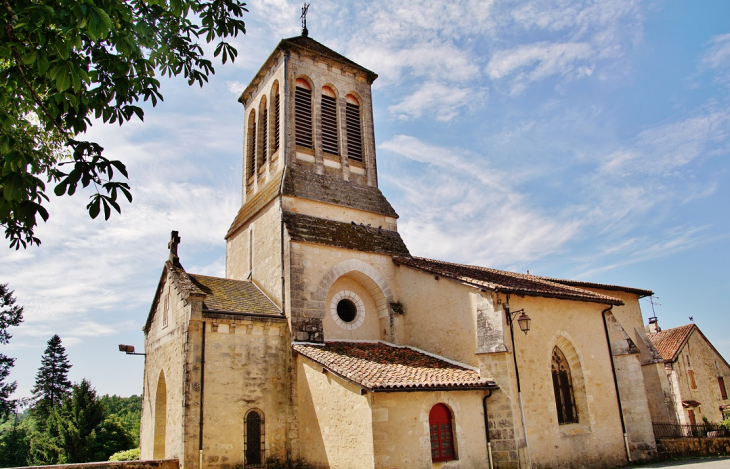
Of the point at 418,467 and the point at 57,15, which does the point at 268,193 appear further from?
the point at 57,15

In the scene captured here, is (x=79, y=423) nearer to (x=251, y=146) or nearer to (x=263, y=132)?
(x=251, y=146)

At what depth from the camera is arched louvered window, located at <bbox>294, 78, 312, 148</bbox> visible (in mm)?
Answer: 18219

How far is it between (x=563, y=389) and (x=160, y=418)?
12.3 metres

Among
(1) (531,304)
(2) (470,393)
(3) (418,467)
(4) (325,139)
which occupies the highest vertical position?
(4) (325,139)

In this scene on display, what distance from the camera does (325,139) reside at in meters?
18.9

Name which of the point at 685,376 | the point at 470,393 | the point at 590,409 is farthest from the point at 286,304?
the point at 685,376

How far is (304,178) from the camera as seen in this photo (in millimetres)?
17328

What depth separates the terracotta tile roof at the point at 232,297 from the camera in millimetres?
14137

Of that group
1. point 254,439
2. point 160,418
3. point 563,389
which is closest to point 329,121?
point 254,439


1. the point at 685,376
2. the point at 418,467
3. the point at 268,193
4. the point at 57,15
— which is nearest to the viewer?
the point at 57,15

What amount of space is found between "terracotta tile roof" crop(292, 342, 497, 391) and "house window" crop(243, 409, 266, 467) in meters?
2.11

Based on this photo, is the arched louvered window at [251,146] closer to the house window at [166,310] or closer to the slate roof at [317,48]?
the slate roof at [317,48]

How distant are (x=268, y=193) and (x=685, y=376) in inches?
878

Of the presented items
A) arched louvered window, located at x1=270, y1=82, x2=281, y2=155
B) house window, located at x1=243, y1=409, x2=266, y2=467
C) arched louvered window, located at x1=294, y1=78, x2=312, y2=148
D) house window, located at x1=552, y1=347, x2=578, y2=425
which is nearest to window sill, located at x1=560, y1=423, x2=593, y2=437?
house window, located at x1=552, y1=347, x2=578, y2=425
